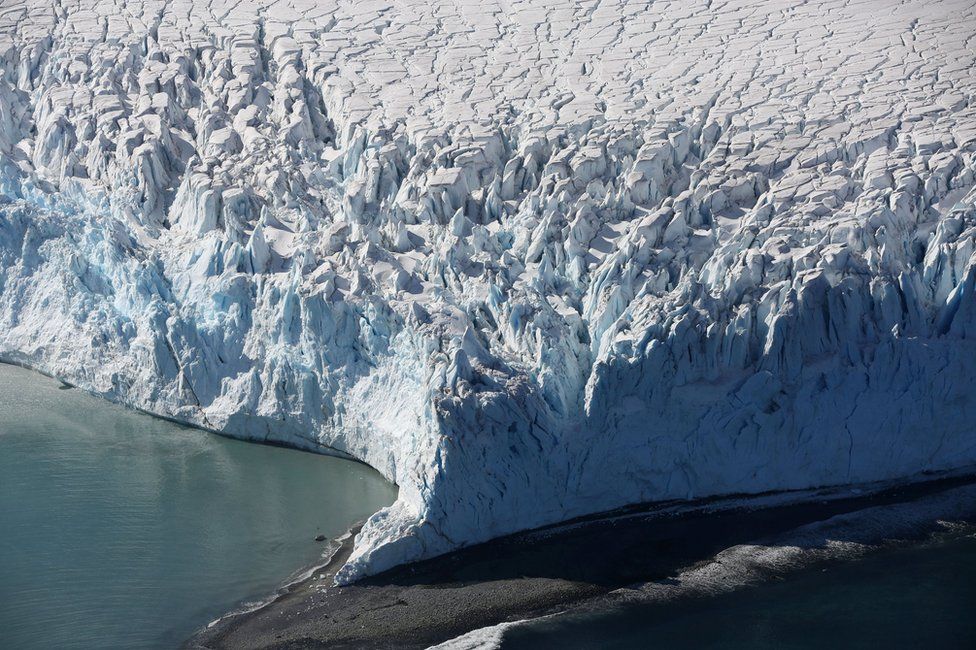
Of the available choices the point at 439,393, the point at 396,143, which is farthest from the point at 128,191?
the point at 439,393

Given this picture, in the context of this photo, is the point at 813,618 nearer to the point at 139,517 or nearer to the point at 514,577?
the point at 514,577

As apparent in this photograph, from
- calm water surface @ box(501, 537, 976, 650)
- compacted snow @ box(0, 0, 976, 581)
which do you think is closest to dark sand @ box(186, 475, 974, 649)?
compacted snow @ box(0, 0, 976, 581)

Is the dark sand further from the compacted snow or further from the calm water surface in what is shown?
the calm water surface

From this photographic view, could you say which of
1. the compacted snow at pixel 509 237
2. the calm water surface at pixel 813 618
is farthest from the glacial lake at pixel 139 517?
the calm water surface at pixel 813 618

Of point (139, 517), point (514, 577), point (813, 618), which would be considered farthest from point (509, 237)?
point (813, 618)

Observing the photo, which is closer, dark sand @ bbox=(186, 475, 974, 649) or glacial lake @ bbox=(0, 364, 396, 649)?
dark sand @ bbox=(186, 475, 974, 649)

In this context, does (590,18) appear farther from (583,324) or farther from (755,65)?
(583,324)
